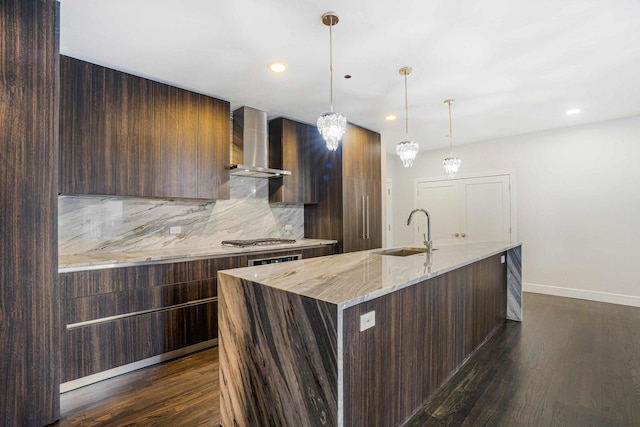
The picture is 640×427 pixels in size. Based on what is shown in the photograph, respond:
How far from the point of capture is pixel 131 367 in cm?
244

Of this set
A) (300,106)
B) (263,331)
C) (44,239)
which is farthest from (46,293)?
(300,106)

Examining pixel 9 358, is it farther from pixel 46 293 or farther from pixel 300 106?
pixel 300 106

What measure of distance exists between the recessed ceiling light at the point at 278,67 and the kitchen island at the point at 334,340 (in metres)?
1.70

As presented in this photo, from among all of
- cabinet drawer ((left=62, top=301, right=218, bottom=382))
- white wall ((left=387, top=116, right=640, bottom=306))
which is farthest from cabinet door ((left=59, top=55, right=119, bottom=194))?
white wall ((left=387, top=116, right=640, bottom=306))

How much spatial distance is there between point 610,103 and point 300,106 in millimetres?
3626

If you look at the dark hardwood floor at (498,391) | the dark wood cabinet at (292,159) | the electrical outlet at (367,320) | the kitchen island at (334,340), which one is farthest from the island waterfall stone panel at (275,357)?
the dark wood cabinet at (292,159)

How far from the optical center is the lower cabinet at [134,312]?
7.13ft

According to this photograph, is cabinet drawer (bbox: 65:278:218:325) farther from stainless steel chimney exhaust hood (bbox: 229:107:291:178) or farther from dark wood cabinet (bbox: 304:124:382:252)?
dark wood cabinet (bbox: 304:124:382:252)

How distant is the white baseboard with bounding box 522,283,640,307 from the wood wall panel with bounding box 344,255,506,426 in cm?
282

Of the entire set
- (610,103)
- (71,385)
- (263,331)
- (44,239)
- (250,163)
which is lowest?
(71,385)

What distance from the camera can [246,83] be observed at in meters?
2.99

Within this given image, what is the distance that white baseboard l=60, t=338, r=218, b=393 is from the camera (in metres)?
2.19

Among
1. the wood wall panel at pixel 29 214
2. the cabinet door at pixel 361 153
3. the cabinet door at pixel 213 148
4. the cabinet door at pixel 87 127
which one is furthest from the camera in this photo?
the cabinet door at pixel 361 153

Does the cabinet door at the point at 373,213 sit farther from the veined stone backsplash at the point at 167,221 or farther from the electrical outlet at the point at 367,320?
the electrical outlet at the point at 367,320
